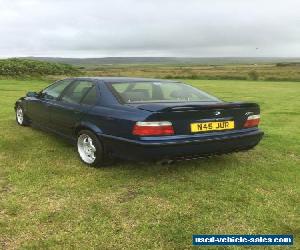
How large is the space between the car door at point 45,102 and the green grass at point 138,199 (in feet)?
2.12

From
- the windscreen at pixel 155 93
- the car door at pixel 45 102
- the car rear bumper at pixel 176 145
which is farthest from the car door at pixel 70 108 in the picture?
the car rear bumper at pixel 176 145

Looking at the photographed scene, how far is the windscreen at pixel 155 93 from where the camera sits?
20.1ft

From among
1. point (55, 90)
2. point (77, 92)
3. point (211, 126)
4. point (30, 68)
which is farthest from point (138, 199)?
point (30, 68)

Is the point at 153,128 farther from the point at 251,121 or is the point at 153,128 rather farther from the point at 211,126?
the point at 251,121

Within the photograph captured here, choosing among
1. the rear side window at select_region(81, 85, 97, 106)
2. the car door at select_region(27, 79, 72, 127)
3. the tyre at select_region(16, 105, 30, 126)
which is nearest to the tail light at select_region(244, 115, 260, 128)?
the rear side window at select_region(81, 85, 97, 106)

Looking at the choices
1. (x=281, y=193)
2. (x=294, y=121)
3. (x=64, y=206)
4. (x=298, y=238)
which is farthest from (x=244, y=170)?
(x=294, y=121)

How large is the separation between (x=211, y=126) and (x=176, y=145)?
65 cm

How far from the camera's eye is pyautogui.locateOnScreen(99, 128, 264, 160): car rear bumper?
17.3 ft

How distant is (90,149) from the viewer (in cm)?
630

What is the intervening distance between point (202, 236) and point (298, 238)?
3.05 ft

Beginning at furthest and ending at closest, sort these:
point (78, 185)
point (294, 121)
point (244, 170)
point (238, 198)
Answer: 1. point (294, 121)
2. point (244, 170)
3. point (78, 185)
4. point (238, 198)

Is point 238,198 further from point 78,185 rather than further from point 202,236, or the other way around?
point 78,185

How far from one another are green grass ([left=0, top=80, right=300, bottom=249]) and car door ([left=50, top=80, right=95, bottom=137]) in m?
0.46

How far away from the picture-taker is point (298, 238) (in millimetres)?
4023
